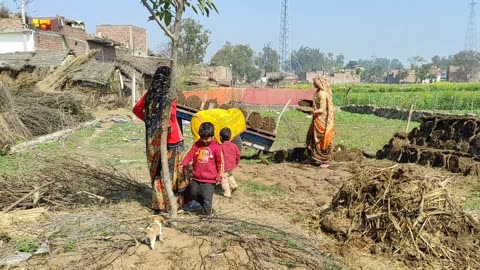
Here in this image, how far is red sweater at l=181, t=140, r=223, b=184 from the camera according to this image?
16.8 feet

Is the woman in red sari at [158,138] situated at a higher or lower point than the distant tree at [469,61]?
lower

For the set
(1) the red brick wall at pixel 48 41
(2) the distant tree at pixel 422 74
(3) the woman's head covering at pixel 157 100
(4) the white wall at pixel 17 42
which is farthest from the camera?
(2) the distant tree at pixel 422 74

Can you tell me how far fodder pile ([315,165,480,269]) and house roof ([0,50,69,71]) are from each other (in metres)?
18.2

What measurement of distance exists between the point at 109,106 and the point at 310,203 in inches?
706

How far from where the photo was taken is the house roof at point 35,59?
802 inches

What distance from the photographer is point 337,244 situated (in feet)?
15.8

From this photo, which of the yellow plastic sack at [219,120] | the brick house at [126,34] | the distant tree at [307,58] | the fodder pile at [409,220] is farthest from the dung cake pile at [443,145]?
the distant tree at [307,58]

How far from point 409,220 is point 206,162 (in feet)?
7.18

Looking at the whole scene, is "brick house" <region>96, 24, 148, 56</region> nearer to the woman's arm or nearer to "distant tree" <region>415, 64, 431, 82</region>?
the woman's arm

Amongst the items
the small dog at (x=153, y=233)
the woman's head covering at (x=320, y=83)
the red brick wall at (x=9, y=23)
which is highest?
the red brick wall at (x=9, y=23)

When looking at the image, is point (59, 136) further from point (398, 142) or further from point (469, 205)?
point (469, 205)

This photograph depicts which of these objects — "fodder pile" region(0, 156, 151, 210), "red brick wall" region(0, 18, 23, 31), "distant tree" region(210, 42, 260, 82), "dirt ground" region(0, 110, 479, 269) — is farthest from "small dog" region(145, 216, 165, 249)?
"distant tree" region(210, 42, 260, 82)

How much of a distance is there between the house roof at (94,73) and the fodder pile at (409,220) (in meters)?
17.3

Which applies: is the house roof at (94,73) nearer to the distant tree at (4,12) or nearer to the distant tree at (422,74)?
the distant tree at (4,12)
